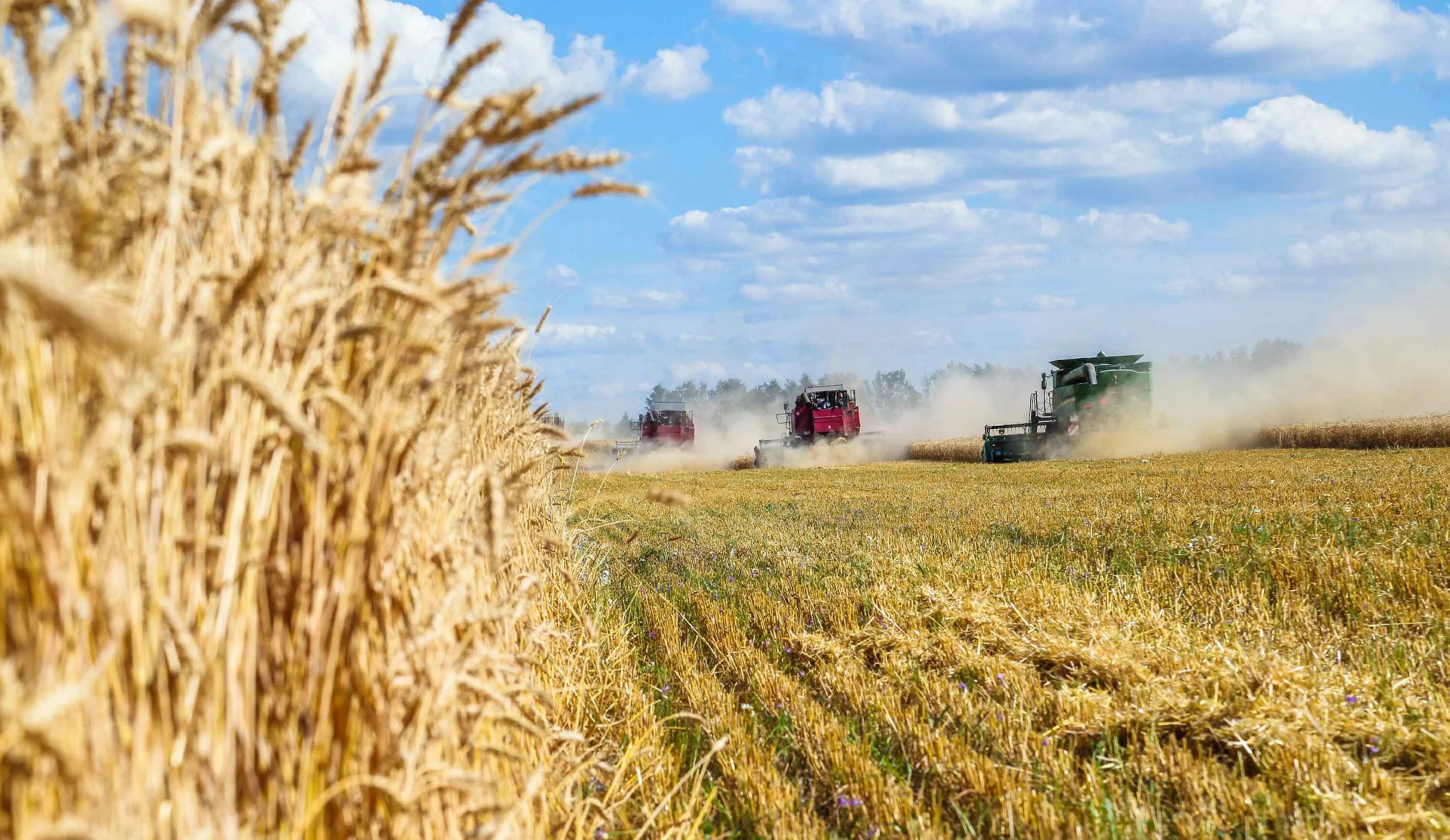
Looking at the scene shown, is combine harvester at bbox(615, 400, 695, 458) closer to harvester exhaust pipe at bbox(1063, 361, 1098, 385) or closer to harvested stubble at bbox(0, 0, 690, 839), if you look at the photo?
harvester exhaust pipe at bbox(1063, 361, 1098, 385)

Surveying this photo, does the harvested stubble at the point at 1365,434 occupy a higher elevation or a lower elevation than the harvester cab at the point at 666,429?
lower

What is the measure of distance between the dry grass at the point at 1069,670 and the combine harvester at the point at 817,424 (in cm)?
2918

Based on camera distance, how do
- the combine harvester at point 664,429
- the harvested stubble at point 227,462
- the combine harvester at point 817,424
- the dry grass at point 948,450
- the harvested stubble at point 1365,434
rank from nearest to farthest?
the harvested stubble at point 227,462
the harvested stubble at point 1365,434
the dry grass at point 948,450
the combine harvester at point 817,424
the combine harvester at point 664,429

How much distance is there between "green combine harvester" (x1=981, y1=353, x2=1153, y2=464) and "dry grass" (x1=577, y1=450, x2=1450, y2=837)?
19840 mm

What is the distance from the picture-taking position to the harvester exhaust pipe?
101 feet

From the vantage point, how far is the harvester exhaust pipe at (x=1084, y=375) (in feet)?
101

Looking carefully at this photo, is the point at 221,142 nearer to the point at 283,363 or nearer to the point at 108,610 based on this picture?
the point at 283,363

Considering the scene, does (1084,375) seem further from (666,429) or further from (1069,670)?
(1069,670)

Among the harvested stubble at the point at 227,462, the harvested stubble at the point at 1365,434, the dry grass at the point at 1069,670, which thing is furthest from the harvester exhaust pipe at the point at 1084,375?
the harvested stubble at the point at 227,462

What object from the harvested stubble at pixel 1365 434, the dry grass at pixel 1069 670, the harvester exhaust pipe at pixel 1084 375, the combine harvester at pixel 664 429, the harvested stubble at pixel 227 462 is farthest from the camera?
the combine harvester at pixel 664 429

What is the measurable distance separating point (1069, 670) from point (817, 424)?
118 feet

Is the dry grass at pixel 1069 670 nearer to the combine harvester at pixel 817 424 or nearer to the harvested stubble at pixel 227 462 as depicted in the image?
the harvested stubble at pixel 227 462

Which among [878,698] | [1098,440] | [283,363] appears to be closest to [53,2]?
[283,363]

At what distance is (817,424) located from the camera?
4159 centimetres
